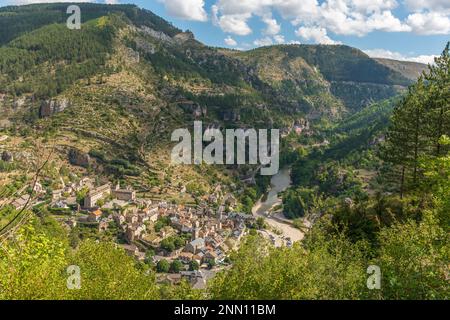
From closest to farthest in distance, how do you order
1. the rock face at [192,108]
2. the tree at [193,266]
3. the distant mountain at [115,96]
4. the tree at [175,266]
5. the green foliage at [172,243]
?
the tree at [175,266], the tree at [193,266], the green foliage at [172,243], the distant mountain at [115,96], the rock face at [192,108]

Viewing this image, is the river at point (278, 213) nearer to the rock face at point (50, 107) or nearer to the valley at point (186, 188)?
the valley at point (186, 188)

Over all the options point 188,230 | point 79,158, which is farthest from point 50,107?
point 188,230

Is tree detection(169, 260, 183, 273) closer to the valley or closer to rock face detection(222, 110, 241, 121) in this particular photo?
the valley

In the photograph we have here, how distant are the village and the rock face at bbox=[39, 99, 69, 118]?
108 feet

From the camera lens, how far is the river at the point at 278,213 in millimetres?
74812

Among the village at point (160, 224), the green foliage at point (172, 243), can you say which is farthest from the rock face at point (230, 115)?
the green foliage at point (172, 243)

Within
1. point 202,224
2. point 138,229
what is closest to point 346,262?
point 138,229

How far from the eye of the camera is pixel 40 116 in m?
116

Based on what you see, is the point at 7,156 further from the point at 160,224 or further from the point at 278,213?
the point at 278,213

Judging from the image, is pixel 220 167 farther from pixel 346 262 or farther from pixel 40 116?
pixel 346 262

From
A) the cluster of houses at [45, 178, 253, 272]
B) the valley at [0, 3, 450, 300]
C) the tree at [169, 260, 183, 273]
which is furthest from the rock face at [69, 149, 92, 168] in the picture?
the tree at [169, 260, 183, 273]

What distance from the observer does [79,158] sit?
10019 centimetres

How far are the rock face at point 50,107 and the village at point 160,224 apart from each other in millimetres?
32788
